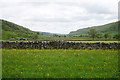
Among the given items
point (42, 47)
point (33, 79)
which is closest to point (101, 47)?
point (42, 47)

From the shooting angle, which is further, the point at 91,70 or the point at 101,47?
the point at 101,47

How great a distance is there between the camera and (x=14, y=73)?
10.0 meters

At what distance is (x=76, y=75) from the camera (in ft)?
32.0

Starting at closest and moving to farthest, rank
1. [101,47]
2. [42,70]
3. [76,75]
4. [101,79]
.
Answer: [101,79] < [76,75] < [42,70] < [101,47]

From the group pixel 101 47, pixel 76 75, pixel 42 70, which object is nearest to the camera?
pixel 76 75

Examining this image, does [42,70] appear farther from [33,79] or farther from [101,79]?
[101,79]

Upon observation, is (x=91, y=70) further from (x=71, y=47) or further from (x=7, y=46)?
(x=7, y=46)

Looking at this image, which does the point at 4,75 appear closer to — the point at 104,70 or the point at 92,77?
the point at 92,77

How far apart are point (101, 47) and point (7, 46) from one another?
19.0 m

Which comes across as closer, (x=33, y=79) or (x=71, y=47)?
(x=33, y=79)

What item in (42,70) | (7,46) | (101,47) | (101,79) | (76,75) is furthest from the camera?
(7,46)

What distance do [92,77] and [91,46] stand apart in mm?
17471

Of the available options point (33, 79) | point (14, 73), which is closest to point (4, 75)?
point (14, 73)

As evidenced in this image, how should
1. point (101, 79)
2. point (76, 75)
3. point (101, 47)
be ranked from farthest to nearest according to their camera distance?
point (101, 47) → point (76, 75) → point (101, 79)
